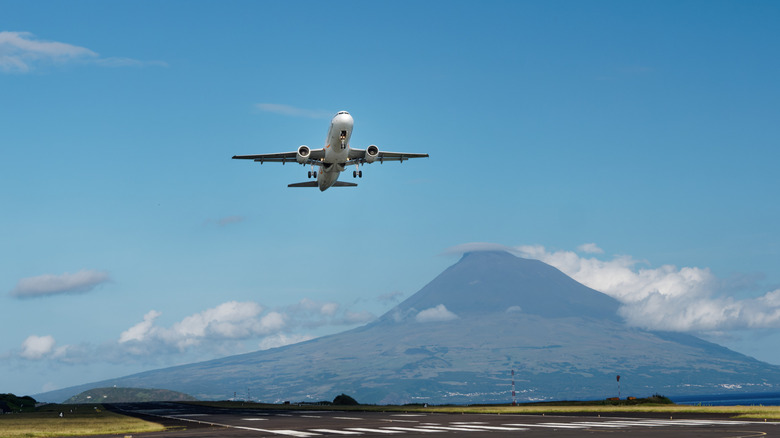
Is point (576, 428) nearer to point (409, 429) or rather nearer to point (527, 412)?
point (409, 429)

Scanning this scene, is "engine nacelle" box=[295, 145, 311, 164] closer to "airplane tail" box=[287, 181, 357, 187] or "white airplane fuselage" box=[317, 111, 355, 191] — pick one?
"white airplane fuselage" box=[317, 111, 355, 191]

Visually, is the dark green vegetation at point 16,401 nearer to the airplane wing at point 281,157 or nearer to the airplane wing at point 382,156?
the airplane wing at point 281,157

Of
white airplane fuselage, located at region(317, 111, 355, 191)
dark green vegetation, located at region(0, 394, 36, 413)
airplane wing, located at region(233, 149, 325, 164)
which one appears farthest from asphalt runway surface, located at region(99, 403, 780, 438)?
dark green vegetation, located at region(0, 394, 36, 413)

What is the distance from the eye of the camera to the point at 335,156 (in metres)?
81.9

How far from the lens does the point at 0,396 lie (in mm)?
165250

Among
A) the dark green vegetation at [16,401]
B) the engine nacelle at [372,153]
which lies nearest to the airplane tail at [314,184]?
the engine nacelle at [372,153]

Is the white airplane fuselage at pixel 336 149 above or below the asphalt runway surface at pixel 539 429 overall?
above

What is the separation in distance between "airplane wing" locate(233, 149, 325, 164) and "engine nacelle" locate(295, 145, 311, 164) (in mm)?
932

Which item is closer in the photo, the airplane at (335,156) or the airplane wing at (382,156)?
the airplane at (335,156)

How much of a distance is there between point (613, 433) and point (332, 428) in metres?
18.2

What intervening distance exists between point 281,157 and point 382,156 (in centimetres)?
1121

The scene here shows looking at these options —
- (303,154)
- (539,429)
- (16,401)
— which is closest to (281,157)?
(303,154)

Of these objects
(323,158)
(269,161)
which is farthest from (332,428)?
(269,161)

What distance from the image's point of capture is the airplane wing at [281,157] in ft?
273
